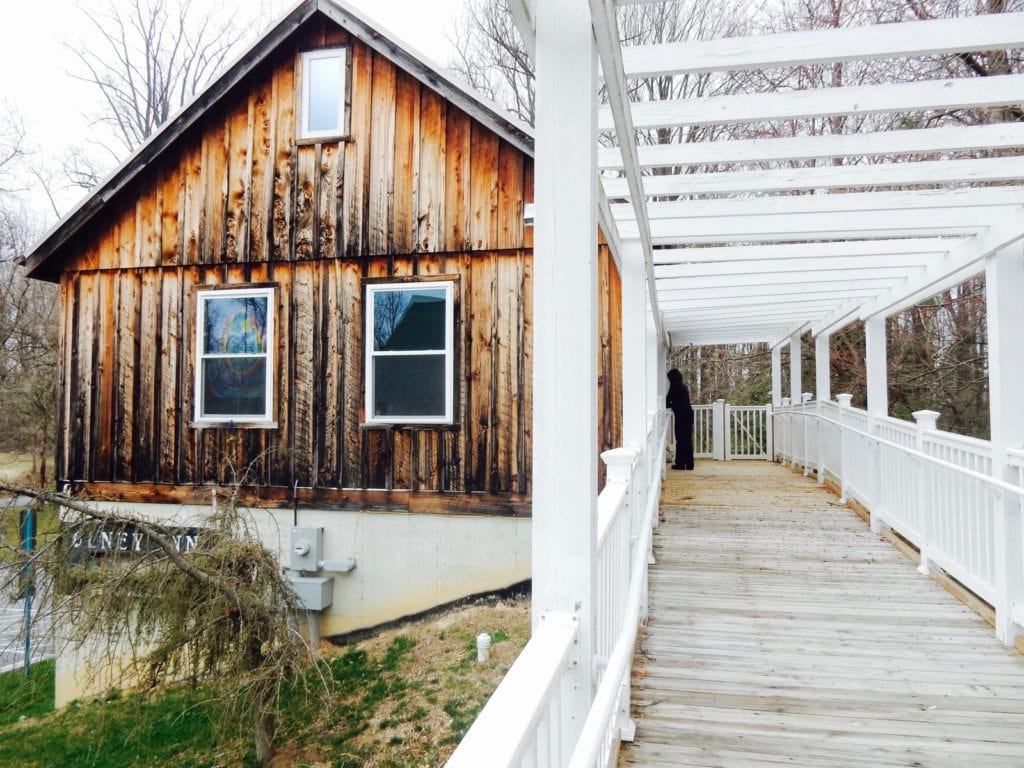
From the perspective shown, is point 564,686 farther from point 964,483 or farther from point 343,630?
point 343,630

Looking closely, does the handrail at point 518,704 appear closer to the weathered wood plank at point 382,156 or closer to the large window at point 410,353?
the large window at point 410,353

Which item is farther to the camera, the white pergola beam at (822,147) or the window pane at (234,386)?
the window pane at (234,386)

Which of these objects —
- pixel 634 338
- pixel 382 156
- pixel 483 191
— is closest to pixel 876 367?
pixel 634 338

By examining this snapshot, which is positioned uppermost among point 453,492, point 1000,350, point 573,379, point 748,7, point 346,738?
point 748,7

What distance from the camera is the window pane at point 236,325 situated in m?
7.79

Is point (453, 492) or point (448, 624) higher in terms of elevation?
point (453, 492)

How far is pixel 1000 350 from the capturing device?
4340 millimetres

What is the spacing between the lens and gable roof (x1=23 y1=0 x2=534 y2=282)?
688 centimetres

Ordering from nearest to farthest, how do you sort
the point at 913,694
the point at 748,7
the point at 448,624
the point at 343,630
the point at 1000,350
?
the point at 913,694, the point at 1000,350, the point at 448,624, the point at 343,630, the point at 748,7

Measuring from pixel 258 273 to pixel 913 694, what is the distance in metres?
7.32

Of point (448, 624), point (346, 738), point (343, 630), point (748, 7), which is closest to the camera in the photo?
point (346, 738)

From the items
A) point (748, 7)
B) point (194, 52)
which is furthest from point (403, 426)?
point (194, 52)

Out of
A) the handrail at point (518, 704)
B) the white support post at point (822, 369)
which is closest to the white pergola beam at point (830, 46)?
the handrail at point (518, 704)

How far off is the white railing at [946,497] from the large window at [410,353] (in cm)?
440
